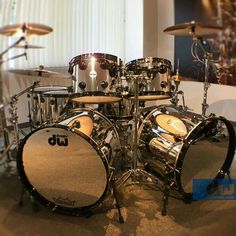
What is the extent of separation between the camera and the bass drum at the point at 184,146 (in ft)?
6.07

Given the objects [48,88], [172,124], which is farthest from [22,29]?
[48,88]

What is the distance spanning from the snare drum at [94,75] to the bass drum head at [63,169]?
1.71ft

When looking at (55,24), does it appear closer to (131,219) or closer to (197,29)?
(197,29)

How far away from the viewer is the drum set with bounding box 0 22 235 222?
67.3 inches

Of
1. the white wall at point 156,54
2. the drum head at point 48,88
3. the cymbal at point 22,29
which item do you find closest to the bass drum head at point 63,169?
the cymbal at point 22,29

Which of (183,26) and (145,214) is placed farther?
(145,214)

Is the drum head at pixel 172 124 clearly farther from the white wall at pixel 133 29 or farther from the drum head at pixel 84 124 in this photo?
the white wall at pixel 133 29

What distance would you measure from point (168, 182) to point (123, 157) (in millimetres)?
766

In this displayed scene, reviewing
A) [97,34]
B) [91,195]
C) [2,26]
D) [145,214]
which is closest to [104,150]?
[91,195]

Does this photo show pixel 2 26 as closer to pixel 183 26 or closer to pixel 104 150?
pixel 183 26

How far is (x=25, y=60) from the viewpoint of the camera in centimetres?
109

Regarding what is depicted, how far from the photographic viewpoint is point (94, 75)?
218 centimetres

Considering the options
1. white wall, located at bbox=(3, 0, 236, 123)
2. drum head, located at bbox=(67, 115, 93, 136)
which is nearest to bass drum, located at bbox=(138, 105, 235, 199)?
drum head, located at bbox=(67, 115, 93, 136)

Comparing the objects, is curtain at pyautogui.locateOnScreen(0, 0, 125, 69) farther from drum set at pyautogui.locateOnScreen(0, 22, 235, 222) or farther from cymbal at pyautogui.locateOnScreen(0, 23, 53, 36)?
drum set at pyautogui.locateOnScreen(0, 22, 235, 222)
